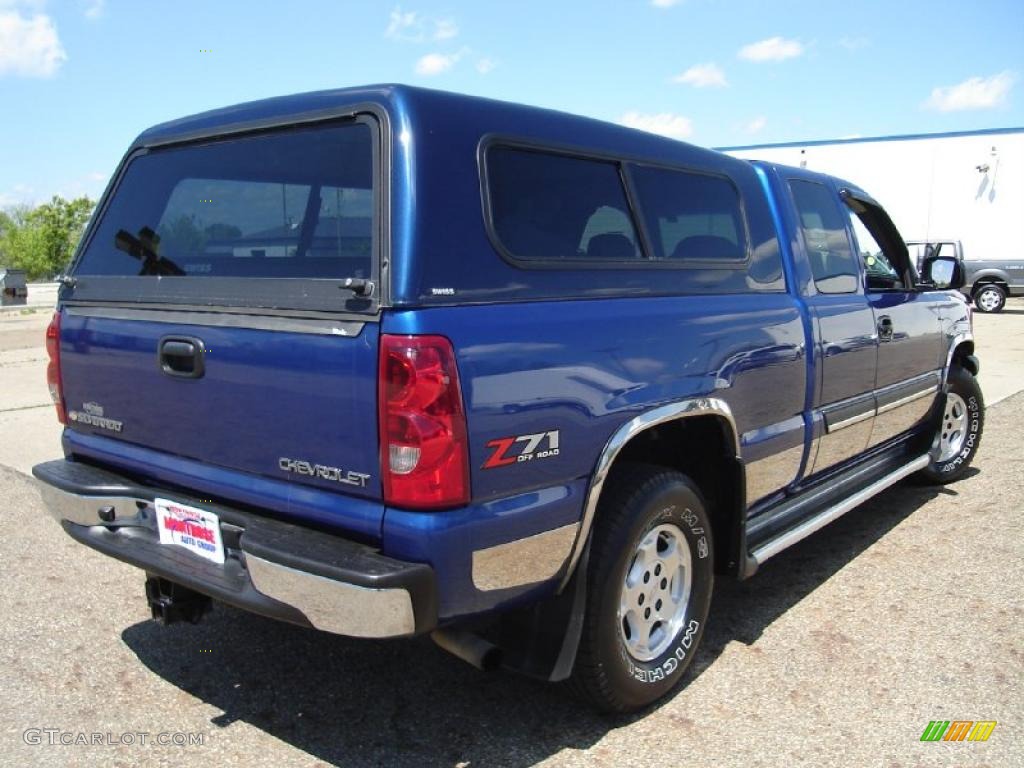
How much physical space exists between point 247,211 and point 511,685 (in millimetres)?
1954

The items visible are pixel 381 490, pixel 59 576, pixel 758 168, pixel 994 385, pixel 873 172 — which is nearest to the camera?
pixel 381 490

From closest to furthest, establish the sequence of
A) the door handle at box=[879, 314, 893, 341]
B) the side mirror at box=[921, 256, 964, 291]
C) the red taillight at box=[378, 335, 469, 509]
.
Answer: the red taillight at box=[378, 335, 469, 509], the door handle at box=[879, 314, 893, 341], the side mirror at box=[921, 256, 964, 291]

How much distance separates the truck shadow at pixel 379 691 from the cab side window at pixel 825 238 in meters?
1.50

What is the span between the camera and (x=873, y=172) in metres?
25.4

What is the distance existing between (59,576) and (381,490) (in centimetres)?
272

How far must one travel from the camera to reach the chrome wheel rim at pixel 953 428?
18.5 feet

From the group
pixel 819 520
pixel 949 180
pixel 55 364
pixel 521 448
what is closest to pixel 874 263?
pixel 819 520

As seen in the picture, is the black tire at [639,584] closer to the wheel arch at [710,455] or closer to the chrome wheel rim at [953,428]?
the wheel arch at [710,455]

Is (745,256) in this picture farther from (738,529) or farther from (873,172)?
(873,172)

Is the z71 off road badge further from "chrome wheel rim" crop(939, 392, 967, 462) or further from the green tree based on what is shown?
the green tree

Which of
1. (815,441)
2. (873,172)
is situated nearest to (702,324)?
(815,441)

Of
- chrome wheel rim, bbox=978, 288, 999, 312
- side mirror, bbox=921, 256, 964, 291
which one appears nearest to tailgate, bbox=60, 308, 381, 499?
side mirror, bbox=921, 256, 964, 291

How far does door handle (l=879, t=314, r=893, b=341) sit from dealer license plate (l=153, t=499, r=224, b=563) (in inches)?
133

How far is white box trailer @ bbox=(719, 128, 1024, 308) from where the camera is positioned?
952 inches
